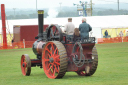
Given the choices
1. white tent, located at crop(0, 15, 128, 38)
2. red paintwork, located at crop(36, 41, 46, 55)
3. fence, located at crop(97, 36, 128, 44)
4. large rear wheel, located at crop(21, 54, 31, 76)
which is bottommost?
fence, located at crop(97, 36, 128, 44)

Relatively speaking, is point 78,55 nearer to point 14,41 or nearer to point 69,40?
point 69,40

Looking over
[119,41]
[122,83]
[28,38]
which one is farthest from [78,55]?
[119,41]

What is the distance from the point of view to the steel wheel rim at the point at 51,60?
9.61 m

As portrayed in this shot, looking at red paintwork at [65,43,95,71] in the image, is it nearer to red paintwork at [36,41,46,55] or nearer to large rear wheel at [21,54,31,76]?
red paintwork at [36,41,46,55]

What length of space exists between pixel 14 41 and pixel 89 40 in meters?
26.2

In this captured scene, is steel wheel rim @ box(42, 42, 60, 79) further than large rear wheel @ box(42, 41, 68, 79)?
Yes

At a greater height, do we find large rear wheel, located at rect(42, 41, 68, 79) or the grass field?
→ large rear wheel, located at rect(42, 41, 68, 79)

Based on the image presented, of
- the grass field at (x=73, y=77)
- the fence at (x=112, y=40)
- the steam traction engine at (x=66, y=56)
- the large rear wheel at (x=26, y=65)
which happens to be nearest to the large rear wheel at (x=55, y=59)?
the steam traction engine at (x=66, y=56)

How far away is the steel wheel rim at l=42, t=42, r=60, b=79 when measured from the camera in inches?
378

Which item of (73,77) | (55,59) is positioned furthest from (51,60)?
(73,77)

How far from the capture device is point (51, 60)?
32.1ft

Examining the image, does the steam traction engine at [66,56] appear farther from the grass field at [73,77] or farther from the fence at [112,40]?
the fence at [112,40]

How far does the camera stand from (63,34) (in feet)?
33.0

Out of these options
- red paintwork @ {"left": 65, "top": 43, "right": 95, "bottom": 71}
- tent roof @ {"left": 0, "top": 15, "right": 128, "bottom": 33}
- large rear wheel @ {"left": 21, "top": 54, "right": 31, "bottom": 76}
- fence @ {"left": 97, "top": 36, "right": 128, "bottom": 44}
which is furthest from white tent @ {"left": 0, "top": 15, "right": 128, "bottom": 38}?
red paintwork @ {"left": 65, "top": 43, "right": 95, "bottom": 71}
